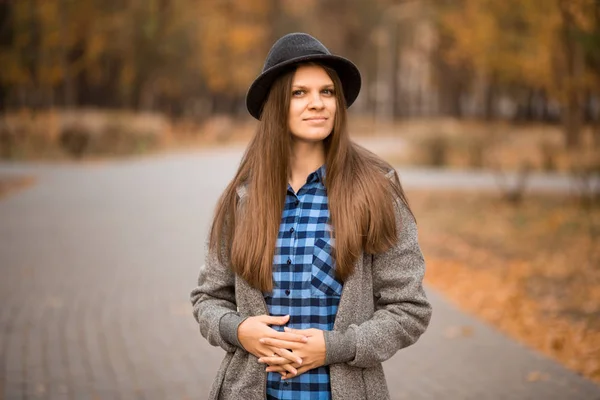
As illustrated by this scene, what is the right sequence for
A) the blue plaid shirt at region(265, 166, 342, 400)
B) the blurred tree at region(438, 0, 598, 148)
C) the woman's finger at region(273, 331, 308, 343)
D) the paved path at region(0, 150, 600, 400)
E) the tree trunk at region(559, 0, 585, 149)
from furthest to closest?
1. the blurred tree at region(438, 0, 598, 148)
2. the tree trunk at region(559, 0, 585, 149)
3. the paved path at region(0, 150, 600, 400)
4. the blue plaid shirt at region(265, 166, 342, 400)
5. the woman's finger at region(273, 331, 308, 343)

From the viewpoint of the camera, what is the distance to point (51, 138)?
90.9 feet

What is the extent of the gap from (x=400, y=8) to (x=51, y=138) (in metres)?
32.0

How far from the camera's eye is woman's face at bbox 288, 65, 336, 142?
101 inches

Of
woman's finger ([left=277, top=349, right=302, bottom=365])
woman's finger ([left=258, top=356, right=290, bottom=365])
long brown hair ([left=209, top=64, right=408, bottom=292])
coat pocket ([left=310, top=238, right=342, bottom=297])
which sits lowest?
woman's finger ([left=258, top=356, right=290, bottom=365])

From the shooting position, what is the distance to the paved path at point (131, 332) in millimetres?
5332

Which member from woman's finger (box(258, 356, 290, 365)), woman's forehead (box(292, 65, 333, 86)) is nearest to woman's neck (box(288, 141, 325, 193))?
woman's forehead (box(292, 65, 333, 86))

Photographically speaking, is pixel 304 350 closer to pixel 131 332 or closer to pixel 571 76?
pixel 131 332

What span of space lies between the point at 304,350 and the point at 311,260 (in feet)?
0.97

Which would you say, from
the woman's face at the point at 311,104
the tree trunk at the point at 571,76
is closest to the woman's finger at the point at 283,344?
the woman's face at the point at 311,104

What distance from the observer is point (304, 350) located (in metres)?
2.42

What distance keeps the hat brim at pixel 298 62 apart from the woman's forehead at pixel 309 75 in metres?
0.03

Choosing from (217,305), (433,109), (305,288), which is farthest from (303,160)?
(433,109)

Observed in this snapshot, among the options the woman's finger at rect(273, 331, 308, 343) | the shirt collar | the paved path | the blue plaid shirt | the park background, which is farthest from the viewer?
the park background

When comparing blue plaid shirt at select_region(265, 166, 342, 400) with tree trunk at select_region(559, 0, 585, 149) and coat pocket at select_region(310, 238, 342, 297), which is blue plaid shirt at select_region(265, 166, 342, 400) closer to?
coat pocket at select_region(310, 238, 342, 297)
